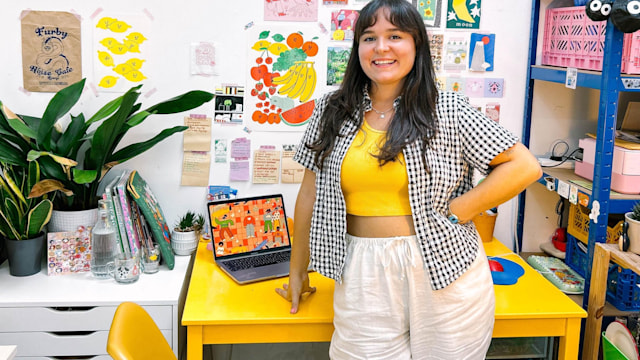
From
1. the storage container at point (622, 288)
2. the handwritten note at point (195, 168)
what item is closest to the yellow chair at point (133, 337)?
the handwritten note at point (195, 168)

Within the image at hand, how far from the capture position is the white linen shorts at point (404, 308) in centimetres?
179

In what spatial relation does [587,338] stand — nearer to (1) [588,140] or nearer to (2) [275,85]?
(1) [588,140]

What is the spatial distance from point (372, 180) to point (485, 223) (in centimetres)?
104

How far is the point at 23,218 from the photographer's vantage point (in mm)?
2271

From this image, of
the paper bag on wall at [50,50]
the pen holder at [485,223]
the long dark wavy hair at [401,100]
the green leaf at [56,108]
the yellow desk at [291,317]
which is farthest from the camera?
the pen holder at [485,223]

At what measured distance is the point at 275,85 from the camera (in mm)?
2582

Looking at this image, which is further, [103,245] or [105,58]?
[105,58]

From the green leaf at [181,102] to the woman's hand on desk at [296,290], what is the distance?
710 mm

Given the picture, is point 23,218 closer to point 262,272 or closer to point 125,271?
point 125,271

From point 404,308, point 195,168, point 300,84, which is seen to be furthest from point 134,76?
point 404,308

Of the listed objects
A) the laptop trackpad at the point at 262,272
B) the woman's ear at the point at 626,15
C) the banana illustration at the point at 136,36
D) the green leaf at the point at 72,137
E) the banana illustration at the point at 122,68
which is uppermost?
the woman's ear at the point at 626,15

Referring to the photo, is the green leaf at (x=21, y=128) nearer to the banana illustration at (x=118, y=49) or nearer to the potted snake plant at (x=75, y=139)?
the potted snake plant at (x=75, y=139)

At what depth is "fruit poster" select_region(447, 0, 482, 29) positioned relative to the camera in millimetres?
2592

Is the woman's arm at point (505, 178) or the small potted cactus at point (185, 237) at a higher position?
the woman's arm at point (505, 178)
